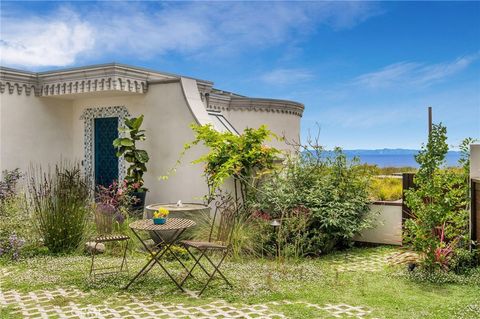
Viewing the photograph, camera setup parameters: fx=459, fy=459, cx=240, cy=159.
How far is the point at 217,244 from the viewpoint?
571 centimetres

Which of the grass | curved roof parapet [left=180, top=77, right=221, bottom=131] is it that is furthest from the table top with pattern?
curved roof parapet [left=180, top=77, right=221, bottom=131]

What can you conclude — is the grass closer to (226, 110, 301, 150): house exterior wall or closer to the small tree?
the small tree

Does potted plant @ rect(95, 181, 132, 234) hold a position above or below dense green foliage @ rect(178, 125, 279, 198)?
below

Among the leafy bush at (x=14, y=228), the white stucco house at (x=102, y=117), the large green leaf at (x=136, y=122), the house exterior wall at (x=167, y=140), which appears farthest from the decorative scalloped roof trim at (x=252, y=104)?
the leafy bush at (x=14, y=228)

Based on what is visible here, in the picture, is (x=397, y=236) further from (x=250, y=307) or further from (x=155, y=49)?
(x=155, y=49)

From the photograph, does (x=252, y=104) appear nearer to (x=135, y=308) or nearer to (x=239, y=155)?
(x=239, y=155)

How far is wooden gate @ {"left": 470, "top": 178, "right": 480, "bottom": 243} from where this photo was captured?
257 inches

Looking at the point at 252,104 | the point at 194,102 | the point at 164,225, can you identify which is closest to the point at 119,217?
the point at 164,225

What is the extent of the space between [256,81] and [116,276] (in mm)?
15066

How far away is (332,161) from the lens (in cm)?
834

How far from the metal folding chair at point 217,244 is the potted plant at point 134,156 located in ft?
6.34

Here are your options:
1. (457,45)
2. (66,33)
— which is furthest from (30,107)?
(457,45)

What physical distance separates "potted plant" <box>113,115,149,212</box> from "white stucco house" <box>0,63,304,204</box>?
0.35m

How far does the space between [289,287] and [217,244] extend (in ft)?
3.33
